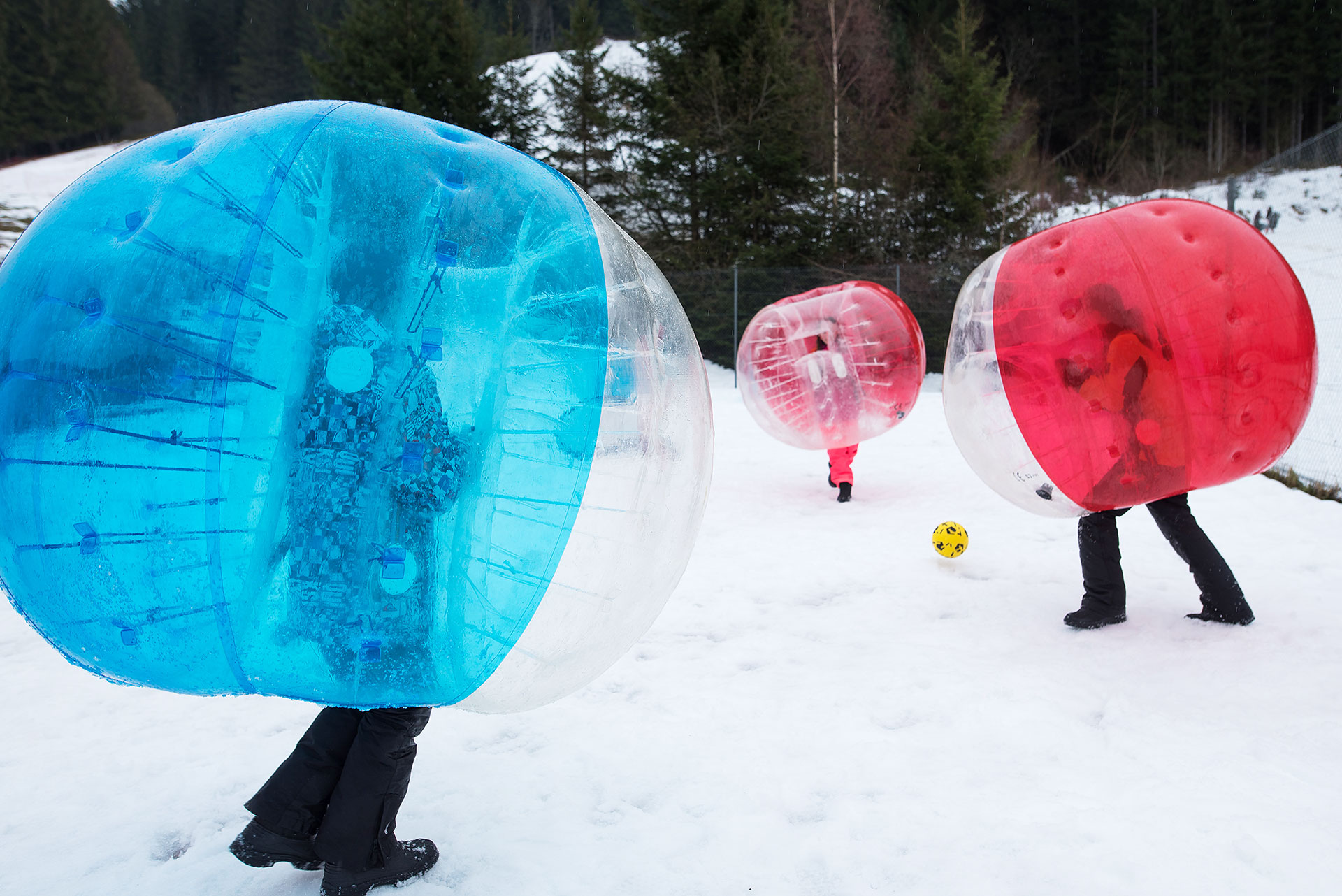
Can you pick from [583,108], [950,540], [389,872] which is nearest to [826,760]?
[389,872]

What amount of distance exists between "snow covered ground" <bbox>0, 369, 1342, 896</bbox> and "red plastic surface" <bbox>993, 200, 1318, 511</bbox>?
82 cm

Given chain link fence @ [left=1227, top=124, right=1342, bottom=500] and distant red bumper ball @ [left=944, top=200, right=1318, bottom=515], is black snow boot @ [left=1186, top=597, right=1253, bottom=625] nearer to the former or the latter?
distant red bumper ball @ [left=944, top=200, right=1318, bottom=515]

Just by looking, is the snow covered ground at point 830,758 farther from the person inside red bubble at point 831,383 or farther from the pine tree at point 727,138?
the pine tree at point 727,138

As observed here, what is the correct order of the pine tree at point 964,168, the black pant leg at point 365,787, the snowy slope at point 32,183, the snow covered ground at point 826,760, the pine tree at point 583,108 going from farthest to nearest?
the snowy slope at point 32,183 → the pine tree at point 583,108 → the pine tree at point 964,168 → the snow covered ground at point 826,760 → the black pant leg at point 365,787

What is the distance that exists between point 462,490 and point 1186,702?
278 cm

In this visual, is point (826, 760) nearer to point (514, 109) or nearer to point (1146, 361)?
point (1146, 361)

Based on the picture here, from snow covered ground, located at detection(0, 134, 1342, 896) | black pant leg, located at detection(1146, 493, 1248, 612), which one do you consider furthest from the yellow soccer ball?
black pant leg, located at detection(1146, 493, 1248, 612)

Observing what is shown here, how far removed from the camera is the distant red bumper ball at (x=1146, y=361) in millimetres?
2865

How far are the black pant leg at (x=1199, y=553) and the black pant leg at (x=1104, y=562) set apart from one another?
19 centimetres

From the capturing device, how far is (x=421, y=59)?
73.8 feet

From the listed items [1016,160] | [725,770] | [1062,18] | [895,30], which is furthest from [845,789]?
[1062,18]

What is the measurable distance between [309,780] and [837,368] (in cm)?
451

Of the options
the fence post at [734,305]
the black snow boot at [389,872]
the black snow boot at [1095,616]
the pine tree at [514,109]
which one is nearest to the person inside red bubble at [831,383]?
the black snow boot at [1095,616]

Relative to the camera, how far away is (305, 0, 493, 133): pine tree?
22250mm
